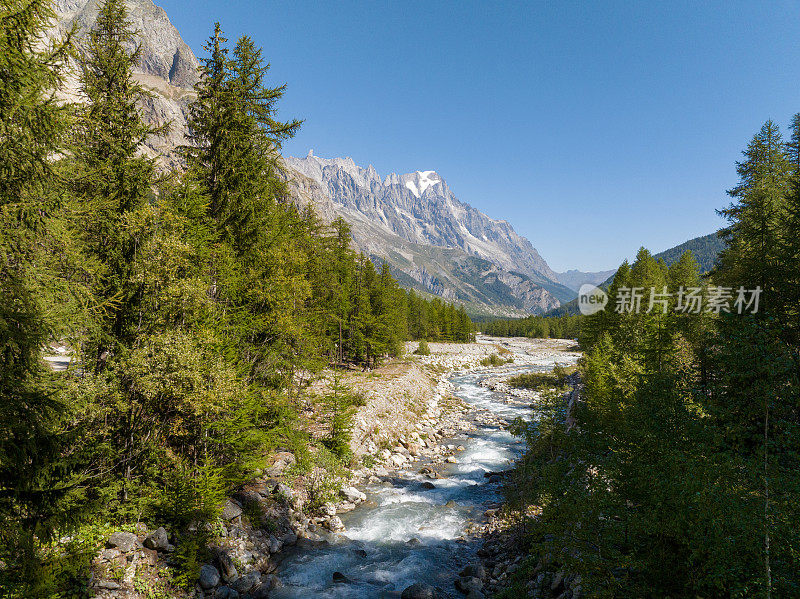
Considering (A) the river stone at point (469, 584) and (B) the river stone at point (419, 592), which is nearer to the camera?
(B) the river stone at point (419, 592)

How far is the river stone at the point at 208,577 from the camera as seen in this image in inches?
435

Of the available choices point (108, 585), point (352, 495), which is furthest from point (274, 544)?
point (108, 585)

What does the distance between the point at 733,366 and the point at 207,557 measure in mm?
15499

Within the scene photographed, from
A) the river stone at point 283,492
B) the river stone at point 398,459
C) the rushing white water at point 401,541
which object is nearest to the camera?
the rushing white water at point 401,541

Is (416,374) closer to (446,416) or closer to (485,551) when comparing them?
(446,416)

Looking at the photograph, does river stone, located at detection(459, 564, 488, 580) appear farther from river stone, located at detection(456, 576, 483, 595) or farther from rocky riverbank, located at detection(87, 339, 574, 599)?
river stone, located at detection(456, 576, 483, 595)

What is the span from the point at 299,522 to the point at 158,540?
20.4 ft

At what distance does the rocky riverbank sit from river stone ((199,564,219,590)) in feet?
0.10

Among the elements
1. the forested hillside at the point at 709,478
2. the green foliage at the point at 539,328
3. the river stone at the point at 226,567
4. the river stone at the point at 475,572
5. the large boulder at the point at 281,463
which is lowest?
the river stone at the point at 226,567

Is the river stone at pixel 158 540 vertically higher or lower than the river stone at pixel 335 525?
higher

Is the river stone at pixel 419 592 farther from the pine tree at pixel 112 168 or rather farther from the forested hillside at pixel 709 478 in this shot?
the pine tree at pixel 112 168

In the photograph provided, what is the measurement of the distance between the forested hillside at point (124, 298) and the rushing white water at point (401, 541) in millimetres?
4435

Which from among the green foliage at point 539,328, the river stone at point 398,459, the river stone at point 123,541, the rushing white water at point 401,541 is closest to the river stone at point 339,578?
the rushing white water at point 401,541

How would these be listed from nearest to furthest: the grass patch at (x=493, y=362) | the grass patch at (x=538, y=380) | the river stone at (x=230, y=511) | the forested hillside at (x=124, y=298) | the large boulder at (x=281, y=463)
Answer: the forested hillside at (x=124, y=298), the river stone at (x=230, y=511), the large boulder at (x=281, y=463), the grass patch at (x=538, y=380), the grass patch at (x=493, y=362)
